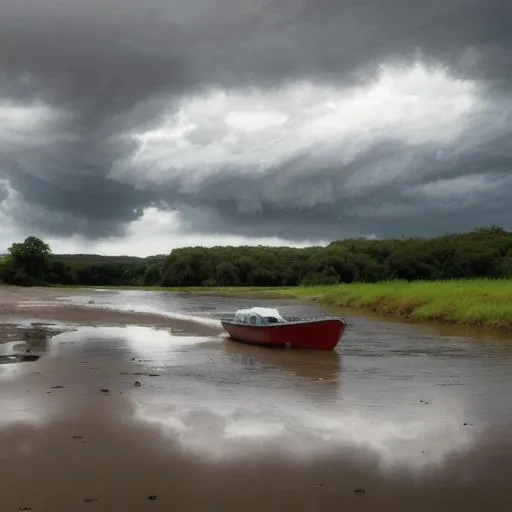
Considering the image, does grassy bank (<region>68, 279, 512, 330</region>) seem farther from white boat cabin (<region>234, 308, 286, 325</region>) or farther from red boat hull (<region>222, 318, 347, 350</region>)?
white boat cabin (<region>234, 308, 286, 325</region>)

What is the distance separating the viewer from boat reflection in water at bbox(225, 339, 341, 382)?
1742cm

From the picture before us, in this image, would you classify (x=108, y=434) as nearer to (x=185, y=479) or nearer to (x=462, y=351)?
(x=185, y=479)

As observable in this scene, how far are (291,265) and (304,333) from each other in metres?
101

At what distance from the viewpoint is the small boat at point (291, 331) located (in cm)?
2220

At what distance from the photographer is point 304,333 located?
73.8 feet

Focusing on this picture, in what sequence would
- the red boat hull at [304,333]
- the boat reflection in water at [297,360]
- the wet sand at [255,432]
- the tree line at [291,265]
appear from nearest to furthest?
the wet sand at [255,432]
the boat reflection in water at [297,360]
the red boat hull at [304,333]
the tree line at [291,265]

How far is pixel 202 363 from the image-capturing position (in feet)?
63.3

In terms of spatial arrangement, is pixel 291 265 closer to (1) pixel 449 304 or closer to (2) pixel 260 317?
(1) pixel 449 304

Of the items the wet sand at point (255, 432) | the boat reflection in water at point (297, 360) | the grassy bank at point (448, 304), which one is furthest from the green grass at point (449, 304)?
the boat reflection in water at point (297, 360)

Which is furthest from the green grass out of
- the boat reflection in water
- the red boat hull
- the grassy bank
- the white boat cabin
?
the boat reflection in water

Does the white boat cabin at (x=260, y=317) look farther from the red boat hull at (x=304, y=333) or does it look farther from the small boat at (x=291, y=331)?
the red boat hull at (x=304, y=333)

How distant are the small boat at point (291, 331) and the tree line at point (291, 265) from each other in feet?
208

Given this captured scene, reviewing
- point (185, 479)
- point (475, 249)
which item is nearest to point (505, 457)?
point (185, 479)

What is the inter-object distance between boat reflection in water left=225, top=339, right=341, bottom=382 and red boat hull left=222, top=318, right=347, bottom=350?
0.30m
